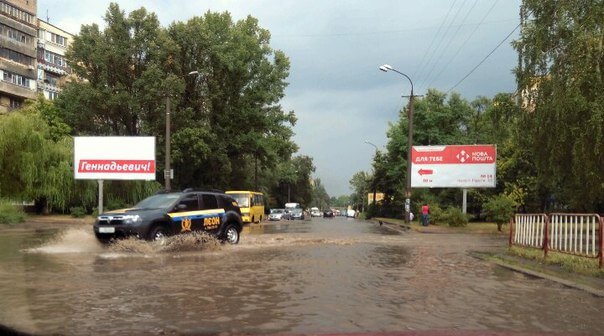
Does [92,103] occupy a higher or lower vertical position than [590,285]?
higher

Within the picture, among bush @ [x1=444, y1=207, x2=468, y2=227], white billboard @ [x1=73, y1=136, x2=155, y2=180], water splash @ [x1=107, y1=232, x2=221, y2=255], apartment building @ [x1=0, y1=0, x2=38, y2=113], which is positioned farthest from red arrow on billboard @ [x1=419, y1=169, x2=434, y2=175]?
apartment building @ [x1=0, y1=0, x2=38, y2=113]

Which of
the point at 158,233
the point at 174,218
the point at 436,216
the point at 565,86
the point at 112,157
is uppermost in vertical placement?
the point at 565,86

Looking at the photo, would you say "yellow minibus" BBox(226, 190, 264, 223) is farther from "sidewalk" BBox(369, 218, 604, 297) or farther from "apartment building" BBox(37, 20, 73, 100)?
"apartment building" BBox(37, 20, 73, 100)

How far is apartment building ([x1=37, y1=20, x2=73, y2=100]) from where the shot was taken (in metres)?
74.4

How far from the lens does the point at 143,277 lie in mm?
10125

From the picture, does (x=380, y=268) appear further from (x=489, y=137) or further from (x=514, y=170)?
(x=489, y=137)

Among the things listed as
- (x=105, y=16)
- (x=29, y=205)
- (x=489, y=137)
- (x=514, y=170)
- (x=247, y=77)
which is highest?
(x=105, y=16)

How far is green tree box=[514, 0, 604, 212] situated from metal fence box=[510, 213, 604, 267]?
3.89m

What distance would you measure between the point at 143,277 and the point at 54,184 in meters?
27.7

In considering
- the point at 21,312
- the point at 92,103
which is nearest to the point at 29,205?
the point at 92,103

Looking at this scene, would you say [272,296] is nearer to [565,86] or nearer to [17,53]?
[565,86]

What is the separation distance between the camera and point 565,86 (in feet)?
58.3

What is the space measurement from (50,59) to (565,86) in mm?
74817

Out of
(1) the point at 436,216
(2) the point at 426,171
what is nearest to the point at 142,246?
(1) the point at 436,216
